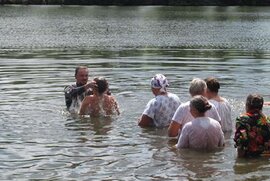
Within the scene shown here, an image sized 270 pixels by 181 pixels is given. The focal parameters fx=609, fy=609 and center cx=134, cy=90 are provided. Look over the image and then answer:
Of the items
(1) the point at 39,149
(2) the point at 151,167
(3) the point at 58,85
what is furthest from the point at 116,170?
(3) the point at 58,85

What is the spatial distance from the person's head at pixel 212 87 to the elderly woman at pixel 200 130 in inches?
54.6

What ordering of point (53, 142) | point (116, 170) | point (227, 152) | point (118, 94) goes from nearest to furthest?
point (116, 170) → point (227, 152) → point (53, 142) → point (118, 94)

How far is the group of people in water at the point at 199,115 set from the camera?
1104 centimetres

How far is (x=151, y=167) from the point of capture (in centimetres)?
1062

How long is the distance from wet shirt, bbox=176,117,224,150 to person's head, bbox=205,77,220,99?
1404mm

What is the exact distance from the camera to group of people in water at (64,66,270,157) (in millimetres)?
11039

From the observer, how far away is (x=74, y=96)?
16047 mm

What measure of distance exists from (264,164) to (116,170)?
8.71ft

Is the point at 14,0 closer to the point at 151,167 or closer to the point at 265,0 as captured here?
the point at 265,0

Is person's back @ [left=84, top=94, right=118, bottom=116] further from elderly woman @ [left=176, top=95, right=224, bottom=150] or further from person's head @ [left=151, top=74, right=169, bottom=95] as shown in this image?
Answer: elderly woman @ [left=176, top=95, right=224, bottom=150]

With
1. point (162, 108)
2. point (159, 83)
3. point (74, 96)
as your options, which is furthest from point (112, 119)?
point (159, 83)

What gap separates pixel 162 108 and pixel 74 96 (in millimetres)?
3399

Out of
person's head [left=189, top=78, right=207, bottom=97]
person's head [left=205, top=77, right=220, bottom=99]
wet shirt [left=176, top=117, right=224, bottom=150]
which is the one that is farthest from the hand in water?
wet shirt [left=176, top=117, right=224, bottom=150]

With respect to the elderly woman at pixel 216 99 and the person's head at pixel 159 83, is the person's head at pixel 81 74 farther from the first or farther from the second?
the elderly woman at pixel 216 99
